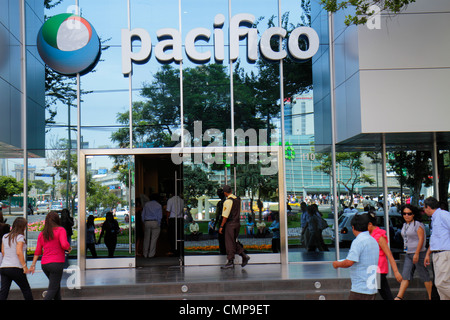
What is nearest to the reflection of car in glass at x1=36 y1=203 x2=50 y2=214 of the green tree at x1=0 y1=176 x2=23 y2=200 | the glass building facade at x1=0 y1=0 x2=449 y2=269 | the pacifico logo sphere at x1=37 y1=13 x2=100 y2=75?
the glass building facade at x1=0 y1=0 x2=449 y2=269

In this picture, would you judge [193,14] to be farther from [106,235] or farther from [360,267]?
[360,267]

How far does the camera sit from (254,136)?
1262cm

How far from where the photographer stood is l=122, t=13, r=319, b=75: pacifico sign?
12.4m

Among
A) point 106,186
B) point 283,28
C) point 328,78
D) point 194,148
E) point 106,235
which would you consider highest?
point 283,28

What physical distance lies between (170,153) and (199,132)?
0.87 metres

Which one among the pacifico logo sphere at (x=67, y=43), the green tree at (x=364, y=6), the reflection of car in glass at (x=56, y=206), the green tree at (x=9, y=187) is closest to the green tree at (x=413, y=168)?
the green tree at (x=364, y=6)

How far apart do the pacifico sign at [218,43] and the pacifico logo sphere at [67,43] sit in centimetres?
84

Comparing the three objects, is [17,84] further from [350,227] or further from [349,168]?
[350,227]

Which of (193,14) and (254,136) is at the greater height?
(193,14)

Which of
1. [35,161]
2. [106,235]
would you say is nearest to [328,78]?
[106,235]

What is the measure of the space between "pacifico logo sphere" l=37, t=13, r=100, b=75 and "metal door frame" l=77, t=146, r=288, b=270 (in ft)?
6.96

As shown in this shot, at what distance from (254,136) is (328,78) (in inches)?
91.1

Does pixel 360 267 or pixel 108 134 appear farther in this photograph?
pixel 108 134

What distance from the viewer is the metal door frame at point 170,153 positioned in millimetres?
12227
